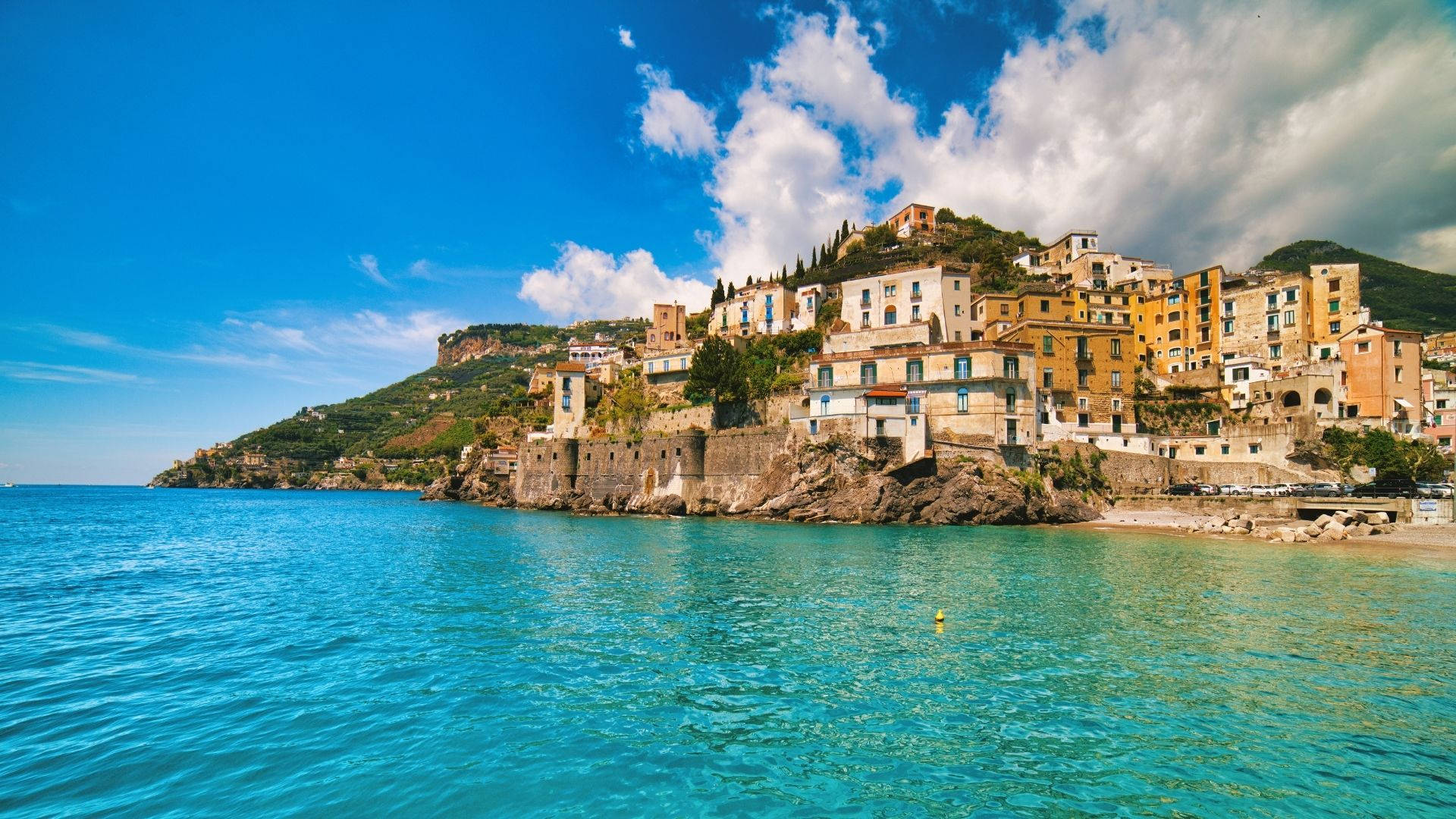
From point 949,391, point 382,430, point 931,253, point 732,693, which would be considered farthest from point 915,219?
Answer: point 382,430

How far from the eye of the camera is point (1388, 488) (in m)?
37.8

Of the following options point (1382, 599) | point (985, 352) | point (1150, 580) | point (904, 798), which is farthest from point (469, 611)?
point (985, 352)

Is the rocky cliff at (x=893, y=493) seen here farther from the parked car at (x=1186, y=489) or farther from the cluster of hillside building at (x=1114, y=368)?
the parked car at (x=1186, y=489)

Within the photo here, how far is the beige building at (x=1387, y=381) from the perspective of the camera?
44.0m

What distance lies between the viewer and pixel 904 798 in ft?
22.1

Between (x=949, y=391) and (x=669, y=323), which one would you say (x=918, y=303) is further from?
(x=669, y=323)

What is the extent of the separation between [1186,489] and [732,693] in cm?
4488

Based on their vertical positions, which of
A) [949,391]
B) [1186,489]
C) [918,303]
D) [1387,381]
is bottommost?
[1186,489]

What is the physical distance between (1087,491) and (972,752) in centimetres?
4150

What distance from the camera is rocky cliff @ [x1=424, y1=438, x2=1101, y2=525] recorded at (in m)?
40.9

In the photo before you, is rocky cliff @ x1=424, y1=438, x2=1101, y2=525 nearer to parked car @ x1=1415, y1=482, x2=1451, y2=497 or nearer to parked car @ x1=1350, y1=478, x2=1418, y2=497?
parked car @ x1=1350, y1=478, x2=1418, y2=497

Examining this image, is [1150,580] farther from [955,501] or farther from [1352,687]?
[955,501]

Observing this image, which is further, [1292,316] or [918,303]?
[918,303]

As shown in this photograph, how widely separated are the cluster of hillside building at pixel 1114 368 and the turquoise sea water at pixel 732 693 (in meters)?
22.6
